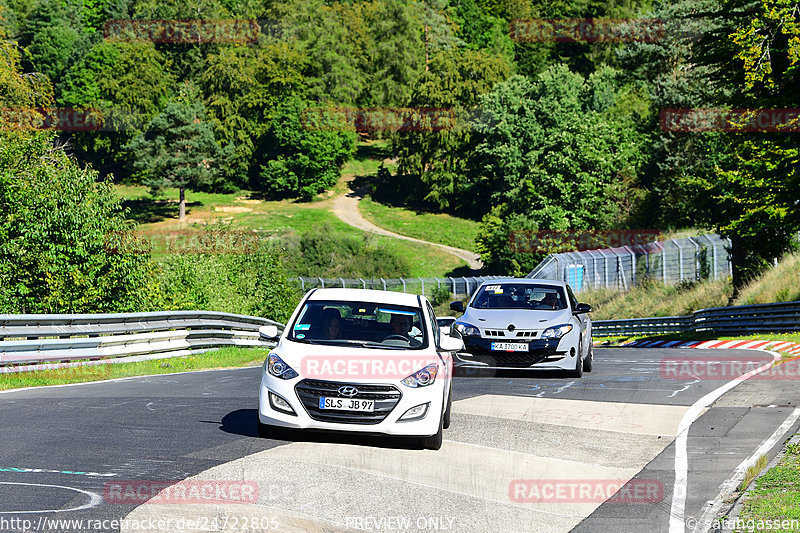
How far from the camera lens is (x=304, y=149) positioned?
111 m

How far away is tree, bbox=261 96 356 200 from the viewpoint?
360 feet

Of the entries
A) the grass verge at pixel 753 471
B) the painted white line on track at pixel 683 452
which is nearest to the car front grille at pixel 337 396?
the painted white line on track at pixel 683 452

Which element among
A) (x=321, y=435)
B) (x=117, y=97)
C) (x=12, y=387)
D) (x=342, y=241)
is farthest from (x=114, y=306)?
(x=117, y=97)

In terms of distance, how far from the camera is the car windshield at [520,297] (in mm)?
17609

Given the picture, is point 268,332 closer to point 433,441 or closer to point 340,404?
point 340,404

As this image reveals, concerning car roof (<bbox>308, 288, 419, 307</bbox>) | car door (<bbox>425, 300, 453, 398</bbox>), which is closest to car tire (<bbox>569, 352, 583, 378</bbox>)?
car door (<bbox>425, 300, 453, 398</bbox>)

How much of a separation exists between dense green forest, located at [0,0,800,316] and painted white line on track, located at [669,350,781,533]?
49.6 feet

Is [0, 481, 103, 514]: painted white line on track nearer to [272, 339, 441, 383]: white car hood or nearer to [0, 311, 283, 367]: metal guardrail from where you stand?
[272, 339, 441, 383]: white car hood

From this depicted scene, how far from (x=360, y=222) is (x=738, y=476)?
9193 cm

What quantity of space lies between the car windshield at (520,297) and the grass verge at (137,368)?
656cm

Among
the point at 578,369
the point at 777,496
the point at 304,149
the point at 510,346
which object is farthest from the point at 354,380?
the point at 304,149

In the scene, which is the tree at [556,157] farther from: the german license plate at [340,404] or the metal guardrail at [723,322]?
the german license plate at [340,404]

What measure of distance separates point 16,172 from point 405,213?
7780cm

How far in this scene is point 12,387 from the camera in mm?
15383
